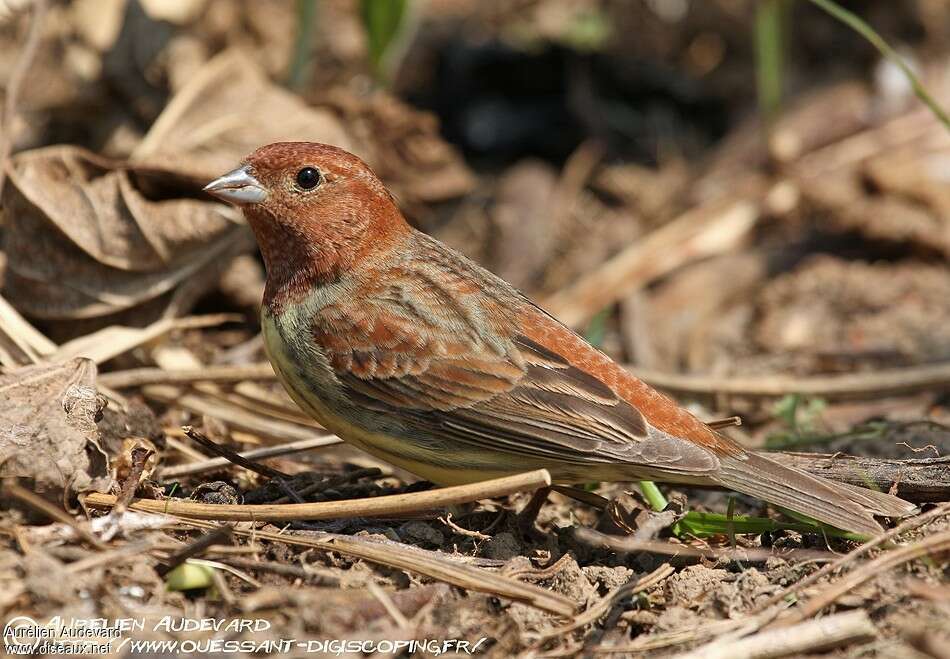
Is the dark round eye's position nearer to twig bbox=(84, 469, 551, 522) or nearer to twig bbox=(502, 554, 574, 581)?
twig bbox=(84, 469, 551, 522)

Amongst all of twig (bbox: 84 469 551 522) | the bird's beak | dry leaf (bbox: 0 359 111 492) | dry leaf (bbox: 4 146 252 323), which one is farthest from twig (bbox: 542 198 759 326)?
dry leaf (bbox: 0 359 111 492)

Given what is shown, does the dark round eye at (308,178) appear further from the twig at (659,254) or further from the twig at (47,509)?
the twig at (659,254)

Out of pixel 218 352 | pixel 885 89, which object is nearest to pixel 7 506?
pixel 218 352

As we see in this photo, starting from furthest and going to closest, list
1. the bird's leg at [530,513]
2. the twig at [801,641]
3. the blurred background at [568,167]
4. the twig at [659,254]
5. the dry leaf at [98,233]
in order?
the twig at [659,254], the blurred background at [568,167], the dry leaf at [98,233], the bird's leg at [530,513], the twig at [801,641]

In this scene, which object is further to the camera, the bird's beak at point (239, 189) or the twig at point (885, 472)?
the bird's beak at point (239, 189)

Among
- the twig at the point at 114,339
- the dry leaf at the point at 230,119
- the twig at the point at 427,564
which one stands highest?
the dry leaf at the point at 230,119

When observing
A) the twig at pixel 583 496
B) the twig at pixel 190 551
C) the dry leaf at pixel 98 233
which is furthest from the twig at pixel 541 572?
the dry leaf at pixel 98 233

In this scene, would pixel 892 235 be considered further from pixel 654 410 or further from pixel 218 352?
pixel 218 352
